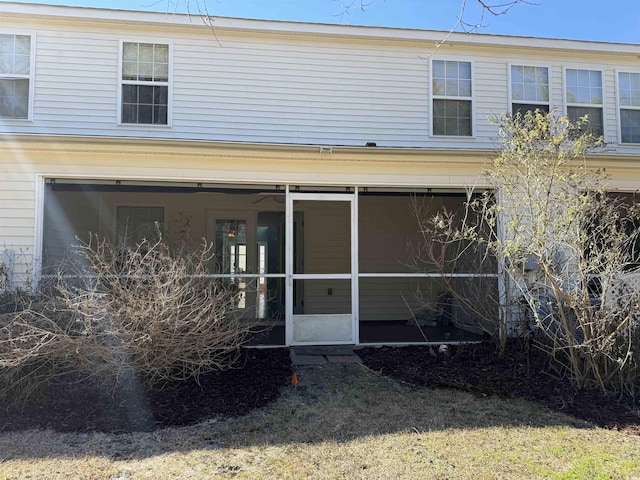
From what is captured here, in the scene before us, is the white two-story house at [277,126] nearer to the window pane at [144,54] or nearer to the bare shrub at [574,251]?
the window pane at [144,54]

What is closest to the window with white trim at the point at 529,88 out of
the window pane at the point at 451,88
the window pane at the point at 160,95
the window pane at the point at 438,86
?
the window pane at the point at 451,88

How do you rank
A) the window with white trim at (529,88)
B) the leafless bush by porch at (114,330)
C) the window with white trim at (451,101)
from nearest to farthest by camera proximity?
the leafless bush by porch at (114,330) < the window with white trim at (451,101) < the window with white trim at (529,88)

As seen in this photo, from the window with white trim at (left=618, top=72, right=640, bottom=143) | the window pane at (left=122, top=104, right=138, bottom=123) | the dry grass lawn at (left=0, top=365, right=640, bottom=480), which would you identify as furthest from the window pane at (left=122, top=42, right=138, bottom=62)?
the window with white trim at (left=618, top=72, right=640, bottom=143)

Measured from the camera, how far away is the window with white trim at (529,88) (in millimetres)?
9609

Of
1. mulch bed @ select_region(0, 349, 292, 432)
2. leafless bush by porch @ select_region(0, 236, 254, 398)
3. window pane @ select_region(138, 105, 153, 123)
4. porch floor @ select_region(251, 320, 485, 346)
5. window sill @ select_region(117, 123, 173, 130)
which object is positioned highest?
window pane @ select_region(138, 105, 153, 123)

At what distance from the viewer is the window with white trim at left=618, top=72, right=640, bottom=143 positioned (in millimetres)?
9758

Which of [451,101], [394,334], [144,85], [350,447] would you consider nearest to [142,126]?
[144,85]

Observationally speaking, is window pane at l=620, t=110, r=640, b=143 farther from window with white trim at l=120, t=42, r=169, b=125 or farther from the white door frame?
window with white trim at l=120, t=42, r=169, b=125

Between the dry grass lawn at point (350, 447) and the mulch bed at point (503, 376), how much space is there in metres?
0.34

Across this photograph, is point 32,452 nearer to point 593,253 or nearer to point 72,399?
point 72,399

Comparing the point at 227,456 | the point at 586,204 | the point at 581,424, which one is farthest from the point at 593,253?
the point at 227,456

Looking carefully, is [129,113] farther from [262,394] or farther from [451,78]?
[451,78]

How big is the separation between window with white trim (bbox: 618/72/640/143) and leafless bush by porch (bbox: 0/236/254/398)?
9.24 metres

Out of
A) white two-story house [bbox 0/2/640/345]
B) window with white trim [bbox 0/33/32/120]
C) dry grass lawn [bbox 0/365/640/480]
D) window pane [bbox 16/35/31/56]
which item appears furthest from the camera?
window pane [bbox 16/35/31/56]
